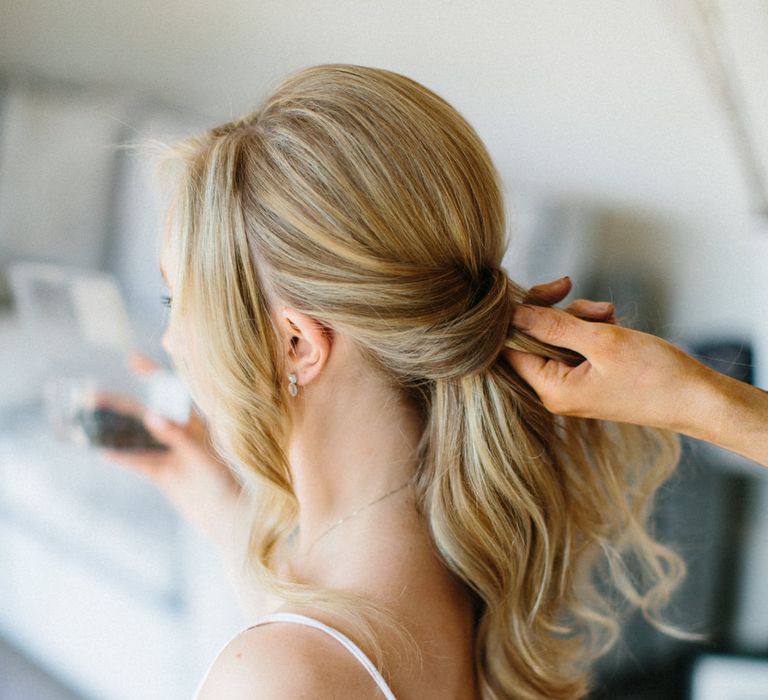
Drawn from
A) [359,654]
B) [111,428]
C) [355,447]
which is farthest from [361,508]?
[111,428]

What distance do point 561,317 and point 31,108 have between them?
104cm

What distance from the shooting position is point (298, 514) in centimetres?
104

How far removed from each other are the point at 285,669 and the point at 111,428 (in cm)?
97

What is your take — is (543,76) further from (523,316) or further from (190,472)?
(190,472)

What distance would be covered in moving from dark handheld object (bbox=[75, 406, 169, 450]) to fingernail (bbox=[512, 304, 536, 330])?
922mm

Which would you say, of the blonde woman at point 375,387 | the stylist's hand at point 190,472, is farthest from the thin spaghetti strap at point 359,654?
the stylist's hand at point 190,472

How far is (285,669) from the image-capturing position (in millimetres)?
731

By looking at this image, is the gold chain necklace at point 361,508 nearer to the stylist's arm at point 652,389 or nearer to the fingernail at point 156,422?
the stylist's arm at point 652,389

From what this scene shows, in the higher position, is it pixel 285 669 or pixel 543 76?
pixel 543 76

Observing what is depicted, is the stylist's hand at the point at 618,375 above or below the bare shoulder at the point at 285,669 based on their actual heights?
above

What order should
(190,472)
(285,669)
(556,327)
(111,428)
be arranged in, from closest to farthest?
1. (285,669)
2. (556,327)
3. (190,472)
4. (111,428)

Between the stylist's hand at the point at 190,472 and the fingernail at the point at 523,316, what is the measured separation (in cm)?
70

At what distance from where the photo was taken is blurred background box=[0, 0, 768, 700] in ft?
4.05

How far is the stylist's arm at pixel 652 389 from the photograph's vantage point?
2.67 feet
